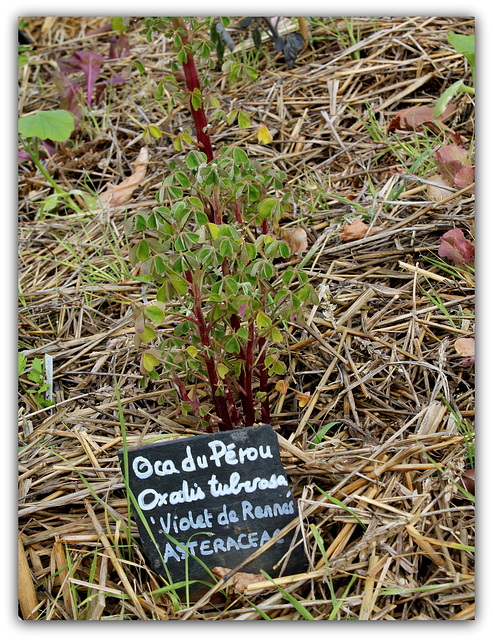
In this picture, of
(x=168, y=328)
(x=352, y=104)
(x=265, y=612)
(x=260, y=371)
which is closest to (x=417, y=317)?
(x=260, y=371)

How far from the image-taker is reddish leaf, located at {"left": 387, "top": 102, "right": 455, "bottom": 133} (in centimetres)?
212

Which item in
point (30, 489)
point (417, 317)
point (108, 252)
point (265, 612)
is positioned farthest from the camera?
point (108, 252)

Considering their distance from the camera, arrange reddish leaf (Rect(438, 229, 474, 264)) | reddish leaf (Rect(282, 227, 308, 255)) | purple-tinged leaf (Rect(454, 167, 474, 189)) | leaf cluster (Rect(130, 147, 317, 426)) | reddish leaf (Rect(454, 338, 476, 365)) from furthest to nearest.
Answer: reddish leaf (Rect(282, 227, 308, 255)) < purple-tinged leaf (Rect(454, 167, 474, 189)) < reddish leaf (Rect(438, 229, 474, 264)) < reddish leaf (Rect(454, 338, 476, 365)) < leaf cluster (Rect(130, 147, 317, 426))

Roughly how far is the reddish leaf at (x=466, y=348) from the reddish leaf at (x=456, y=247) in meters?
0.29

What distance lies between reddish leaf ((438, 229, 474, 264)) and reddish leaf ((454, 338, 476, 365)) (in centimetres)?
29

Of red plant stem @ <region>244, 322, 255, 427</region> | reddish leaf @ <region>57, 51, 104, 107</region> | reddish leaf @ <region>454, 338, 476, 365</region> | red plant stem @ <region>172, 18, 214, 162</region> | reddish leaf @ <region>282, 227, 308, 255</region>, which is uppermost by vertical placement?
reddish leaf @ <region>57, 51, 104, 107</region>

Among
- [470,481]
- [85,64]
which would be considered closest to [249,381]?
[470,481]

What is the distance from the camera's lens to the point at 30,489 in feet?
4.58

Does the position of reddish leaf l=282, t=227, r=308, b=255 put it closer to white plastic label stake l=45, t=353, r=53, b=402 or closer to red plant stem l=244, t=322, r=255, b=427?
red plant stem l=244, t=322, r=255, b=427

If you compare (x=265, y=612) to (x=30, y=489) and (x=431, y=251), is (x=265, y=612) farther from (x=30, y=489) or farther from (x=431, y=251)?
(x=431, y=251)

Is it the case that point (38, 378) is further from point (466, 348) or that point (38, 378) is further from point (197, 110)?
point (466, 348)

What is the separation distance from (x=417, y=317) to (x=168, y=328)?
2.39 feet

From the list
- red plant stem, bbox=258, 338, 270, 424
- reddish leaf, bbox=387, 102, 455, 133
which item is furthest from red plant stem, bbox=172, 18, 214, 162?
reddish leaf, bbox=387, 102, 455, 133

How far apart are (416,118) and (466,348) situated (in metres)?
1.06
